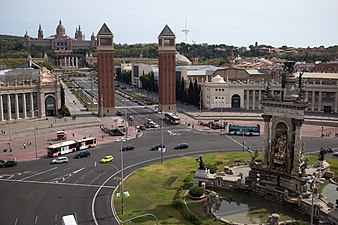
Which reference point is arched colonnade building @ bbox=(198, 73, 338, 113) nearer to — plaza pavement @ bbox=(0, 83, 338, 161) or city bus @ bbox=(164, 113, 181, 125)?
plaza pavement @ bbox=(0, 83, 338, 161)

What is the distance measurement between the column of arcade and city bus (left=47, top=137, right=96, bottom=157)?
3663 cm

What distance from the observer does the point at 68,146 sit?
2911 inches

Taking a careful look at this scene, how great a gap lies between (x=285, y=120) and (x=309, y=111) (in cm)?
7463

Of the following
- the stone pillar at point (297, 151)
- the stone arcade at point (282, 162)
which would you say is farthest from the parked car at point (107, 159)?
the stone pillar at point (297, 151)

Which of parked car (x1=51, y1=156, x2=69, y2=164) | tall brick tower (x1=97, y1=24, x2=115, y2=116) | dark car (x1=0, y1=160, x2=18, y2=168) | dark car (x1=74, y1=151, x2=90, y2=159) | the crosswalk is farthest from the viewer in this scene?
tall brick tower (x1=97, y1=24, x2=115, y2=116)

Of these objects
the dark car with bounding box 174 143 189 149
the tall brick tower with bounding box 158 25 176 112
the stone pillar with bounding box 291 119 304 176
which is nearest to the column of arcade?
the tall brick tower with bounding box 158 25 176 112

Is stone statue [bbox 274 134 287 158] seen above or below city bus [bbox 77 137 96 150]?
above

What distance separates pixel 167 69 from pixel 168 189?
255 feet

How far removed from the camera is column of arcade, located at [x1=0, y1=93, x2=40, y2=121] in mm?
103125

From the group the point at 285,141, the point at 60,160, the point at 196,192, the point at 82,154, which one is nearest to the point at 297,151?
the point at 285,141

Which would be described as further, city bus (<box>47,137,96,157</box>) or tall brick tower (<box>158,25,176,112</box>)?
tall brick tower (<box>158,25,176,112</box>)

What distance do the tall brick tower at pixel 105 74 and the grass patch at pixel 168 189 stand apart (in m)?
53.2

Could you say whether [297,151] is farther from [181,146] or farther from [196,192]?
[181,146]

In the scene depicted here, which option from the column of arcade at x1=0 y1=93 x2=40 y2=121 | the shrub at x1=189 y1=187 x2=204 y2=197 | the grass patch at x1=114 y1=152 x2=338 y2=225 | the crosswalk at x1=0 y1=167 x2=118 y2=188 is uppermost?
the column of arcade at x1=0 y1=93 x2=40 y2=121
